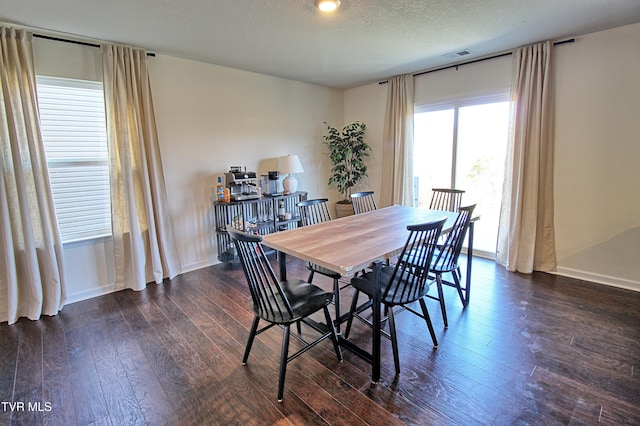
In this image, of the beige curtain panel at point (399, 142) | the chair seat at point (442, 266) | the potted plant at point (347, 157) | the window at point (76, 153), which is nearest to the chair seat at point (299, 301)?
Answer: the chair seat at point (442, 266)

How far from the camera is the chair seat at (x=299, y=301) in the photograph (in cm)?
179

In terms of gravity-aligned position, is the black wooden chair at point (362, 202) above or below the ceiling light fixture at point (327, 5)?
below

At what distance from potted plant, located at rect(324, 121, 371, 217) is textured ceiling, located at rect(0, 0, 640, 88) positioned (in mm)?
1516

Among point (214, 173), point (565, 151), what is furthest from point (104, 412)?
point (565, 151)

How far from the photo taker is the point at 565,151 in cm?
335

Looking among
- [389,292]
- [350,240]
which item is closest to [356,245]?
[350,240]

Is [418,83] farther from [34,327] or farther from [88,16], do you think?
[34,327]

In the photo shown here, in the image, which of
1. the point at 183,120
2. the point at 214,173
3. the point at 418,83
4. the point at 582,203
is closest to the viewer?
the point at 582,203

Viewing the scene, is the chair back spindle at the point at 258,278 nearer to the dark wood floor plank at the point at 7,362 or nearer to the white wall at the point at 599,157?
the dark wood floor plank at the point at 7,362

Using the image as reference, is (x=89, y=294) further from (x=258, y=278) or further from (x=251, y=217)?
(x=258, y=278)

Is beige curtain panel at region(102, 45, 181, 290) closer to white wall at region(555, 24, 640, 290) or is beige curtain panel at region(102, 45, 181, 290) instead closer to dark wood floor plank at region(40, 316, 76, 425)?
dark wood floor plank at region(40, 316, 76, 425)

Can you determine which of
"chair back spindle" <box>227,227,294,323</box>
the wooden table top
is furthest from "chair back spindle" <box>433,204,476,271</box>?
"chair back spindle" <box>227,227,294,323</box>

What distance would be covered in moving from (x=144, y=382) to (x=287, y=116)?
3768mm

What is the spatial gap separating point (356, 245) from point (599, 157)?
2938mm
